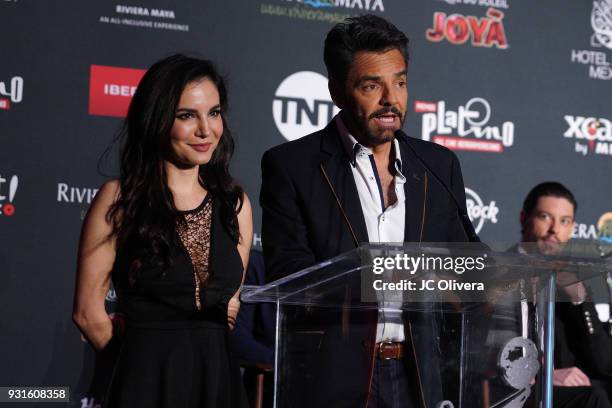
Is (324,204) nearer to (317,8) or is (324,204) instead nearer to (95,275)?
(95,275)

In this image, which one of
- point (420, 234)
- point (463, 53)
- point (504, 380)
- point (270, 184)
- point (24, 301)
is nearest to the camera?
point (504, 380)

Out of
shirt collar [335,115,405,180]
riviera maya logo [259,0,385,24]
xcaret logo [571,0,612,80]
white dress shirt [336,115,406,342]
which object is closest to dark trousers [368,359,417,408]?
white dress shirt [336,115,406,342]

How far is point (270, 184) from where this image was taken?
8.47ft

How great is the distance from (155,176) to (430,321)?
1043mm

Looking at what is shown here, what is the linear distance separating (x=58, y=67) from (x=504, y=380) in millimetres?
3806

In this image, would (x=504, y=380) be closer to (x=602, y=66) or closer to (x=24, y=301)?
(x=24, y=301)

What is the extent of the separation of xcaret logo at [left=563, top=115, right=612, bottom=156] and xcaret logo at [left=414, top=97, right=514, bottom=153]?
1.43 feet

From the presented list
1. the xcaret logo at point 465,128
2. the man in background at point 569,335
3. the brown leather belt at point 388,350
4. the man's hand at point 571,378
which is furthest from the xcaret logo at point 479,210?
the brown leather belt at point 388,350

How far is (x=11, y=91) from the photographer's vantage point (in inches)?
197

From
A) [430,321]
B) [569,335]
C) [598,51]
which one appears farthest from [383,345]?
[598,51]

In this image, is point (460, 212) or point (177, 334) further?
point (177, 334)

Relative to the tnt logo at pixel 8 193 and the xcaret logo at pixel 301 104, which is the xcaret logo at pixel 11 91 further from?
the xcaret logo at pixel 301 104

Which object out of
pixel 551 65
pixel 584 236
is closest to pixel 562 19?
pixel 551 65

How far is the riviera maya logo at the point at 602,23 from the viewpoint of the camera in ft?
19.7
